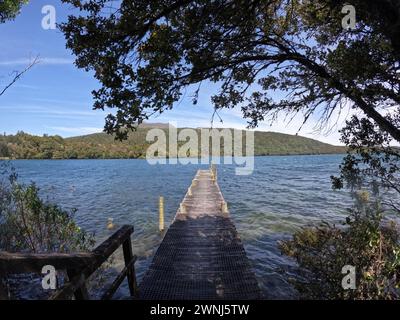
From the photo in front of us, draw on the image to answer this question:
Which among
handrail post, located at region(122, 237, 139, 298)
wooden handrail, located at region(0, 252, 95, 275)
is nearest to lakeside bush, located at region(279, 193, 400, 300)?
handrail post, located at region(122, 237, 139, 298)

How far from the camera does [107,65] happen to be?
4.75 m

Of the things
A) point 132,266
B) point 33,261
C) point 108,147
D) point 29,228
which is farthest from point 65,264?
point 108,147

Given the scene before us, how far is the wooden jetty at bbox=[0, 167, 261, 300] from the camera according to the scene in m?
2.89

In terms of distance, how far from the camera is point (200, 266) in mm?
9492

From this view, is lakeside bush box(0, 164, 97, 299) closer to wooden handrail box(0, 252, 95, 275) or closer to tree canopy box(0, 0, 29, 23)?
tree canopy box(0, 0, 29, 23)

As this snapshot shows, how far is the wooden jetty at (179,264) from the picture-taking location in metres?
2.89

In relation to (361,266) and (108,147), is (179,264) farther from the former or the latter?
(108,147)

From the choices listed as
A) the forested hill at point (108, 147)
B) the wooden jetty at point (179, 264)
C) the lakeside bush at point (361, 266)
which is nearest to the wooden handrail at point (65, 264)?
the wooden jetty at point (179, 264)

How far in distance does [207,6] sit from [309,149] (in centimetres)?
19292

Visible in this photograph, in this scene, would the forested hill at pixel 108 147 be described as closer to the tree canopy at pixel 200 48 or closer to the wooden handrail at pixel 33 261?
the tree canopy at pixel 200 48

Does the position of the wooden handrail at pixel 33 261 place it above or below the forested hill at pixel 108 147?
below
